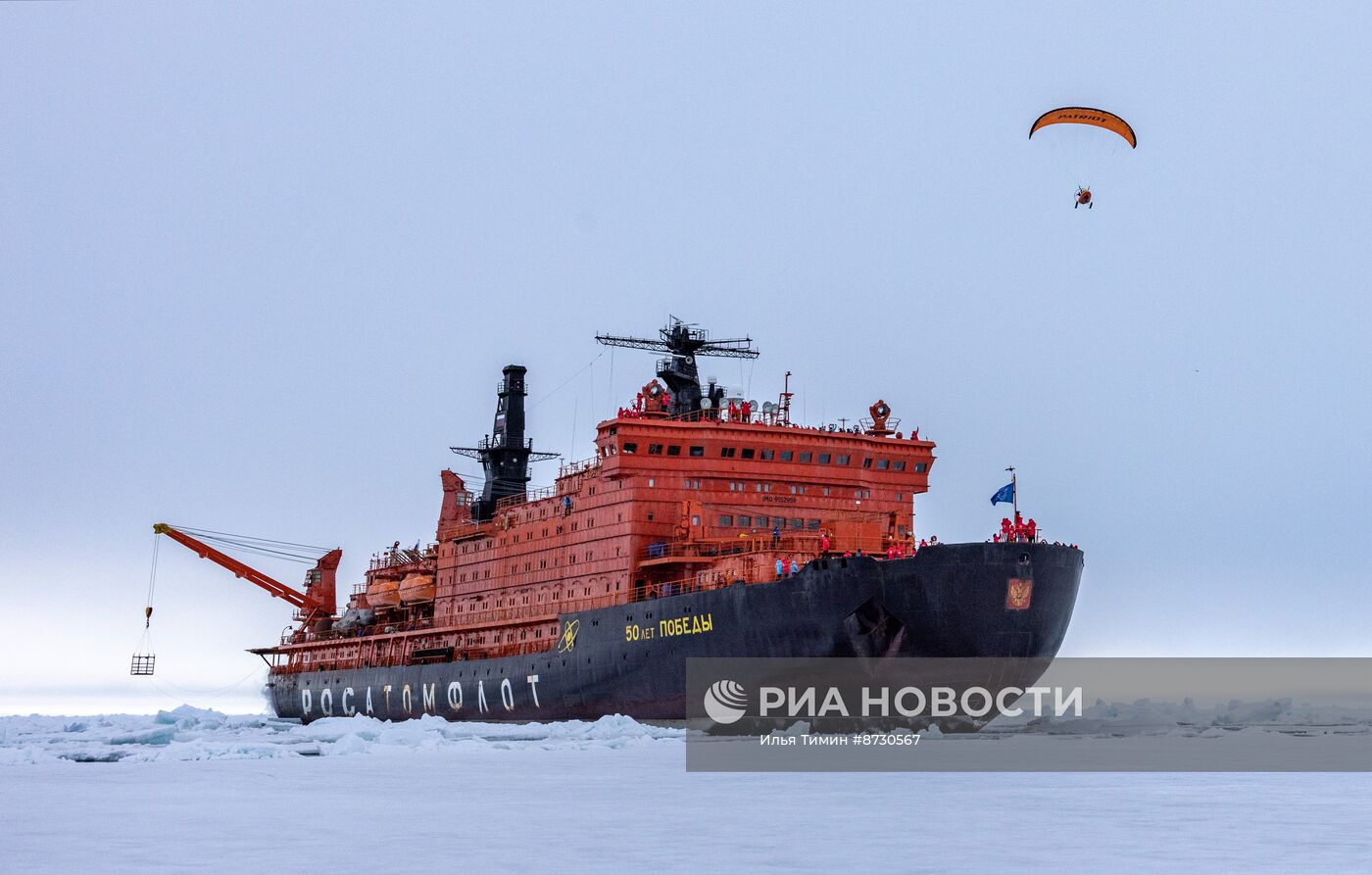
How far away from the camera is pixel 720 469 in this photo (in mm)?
44031

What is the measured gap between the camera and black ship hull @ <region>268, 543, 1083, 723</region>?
35156 millimetres

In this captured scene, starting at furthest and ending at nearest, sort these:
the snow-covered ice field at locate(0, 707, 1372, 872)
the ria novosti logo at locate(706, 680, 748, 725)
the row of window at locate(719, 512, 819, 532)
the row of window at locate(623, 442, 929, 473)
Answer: the row of window at locate(623, 442, 929, 473), the row of window at locate(719, 512, 819, 532), the ria novosti logo at locate(706, 680, 748, 725), the snow-covered ice field at locate(0, 707, 1372, 872)

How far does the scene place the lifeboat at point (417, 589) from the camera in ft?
192

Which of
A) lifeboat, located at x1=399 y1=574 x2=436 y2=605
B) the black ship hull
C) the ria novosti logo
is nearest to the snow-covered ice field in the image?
the black ship hull

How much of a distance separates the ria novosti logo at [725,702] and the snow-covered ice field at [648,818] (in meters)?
10.3

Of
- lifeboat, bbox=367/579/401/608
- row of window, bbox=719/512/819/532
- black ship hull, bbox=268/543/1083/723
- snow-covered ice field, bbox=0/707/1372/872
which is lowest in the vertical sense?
snow-covered ice field, bbox=0/707/1372/872

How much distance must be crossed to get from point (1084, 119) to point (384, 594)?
3720 centimetres

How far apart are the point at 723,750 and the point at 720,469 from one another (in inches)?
585

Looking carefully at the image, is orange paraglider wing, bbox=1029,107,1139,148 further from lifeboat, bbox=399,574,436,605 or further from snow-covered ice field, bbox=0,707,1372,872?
lifeboat, bbox=399,574,436,605

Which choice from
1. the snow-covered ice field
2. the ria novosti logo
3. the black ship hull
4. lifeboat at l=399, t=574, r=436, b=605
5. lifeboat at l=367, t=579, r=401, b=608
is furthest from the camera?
lifeboat at l=367, t=579, r=401, b=608

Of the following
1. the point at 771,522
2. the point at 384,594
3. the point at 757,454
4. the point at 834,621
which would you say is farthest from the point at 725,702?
the point at 384,594

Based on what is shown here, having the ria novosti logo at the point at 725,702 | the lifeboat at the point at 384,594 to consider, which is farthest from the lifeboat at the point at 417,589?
the ria novosti logo at the point at 725,702

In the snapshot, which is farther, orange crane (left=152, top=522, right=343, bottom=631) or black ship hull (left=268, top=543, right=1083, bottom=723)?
orange crane (left=152, top=522, right=343, bottom=631)

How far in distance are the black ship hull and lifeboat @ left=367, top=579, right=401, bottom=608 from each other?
18.8 metres
